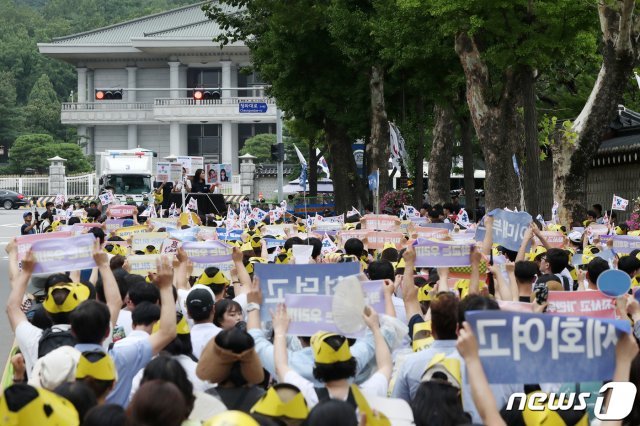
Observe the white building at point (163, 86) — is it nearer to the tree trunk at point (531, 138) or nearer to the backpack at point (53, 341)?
the tree trunk at point (531, 138)

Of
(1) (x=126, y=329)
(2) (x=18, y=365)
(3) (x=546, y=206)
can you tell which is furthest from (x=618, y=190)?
(2) (x=18, y=365)

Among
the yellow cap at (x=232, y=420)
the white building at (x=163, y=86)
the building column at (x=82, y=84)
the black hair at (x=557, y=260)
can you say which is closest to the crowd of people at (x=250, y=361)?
the yellow cap at (x=232, y=420)

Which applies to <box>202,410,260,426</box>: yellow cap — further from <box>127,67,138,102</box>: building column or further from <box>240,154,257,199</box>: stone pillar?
<box>127,67,138,102</box>: building column

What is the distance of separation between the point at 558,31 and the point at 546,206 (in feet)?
41.8

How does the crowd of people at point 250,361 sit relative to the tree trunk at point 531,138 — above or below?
below

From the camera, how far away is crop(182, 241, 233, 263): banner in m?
12.1

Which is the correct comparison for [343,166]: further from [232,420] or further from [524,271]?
[232,420]

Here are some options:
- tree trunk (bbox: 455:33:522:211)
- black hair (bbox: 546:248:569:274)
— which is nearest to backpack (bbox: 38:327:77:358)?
black hair (bbox: 546:248:569:274)

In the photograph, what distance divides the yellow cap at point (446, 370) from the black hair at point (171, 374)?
109 cm

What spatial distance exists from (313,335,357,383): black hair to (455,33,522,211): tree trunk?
57.7 feet

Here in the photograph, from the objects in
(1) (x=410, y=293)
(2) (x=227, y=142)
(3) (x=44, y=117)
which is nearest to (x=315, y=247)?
(1) (x=410, y=293)

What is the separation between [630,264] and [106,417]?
6.29 meters

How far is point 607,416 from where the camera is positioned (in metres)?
5.42

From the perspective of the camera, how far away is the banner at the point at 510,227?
11.6 meters
